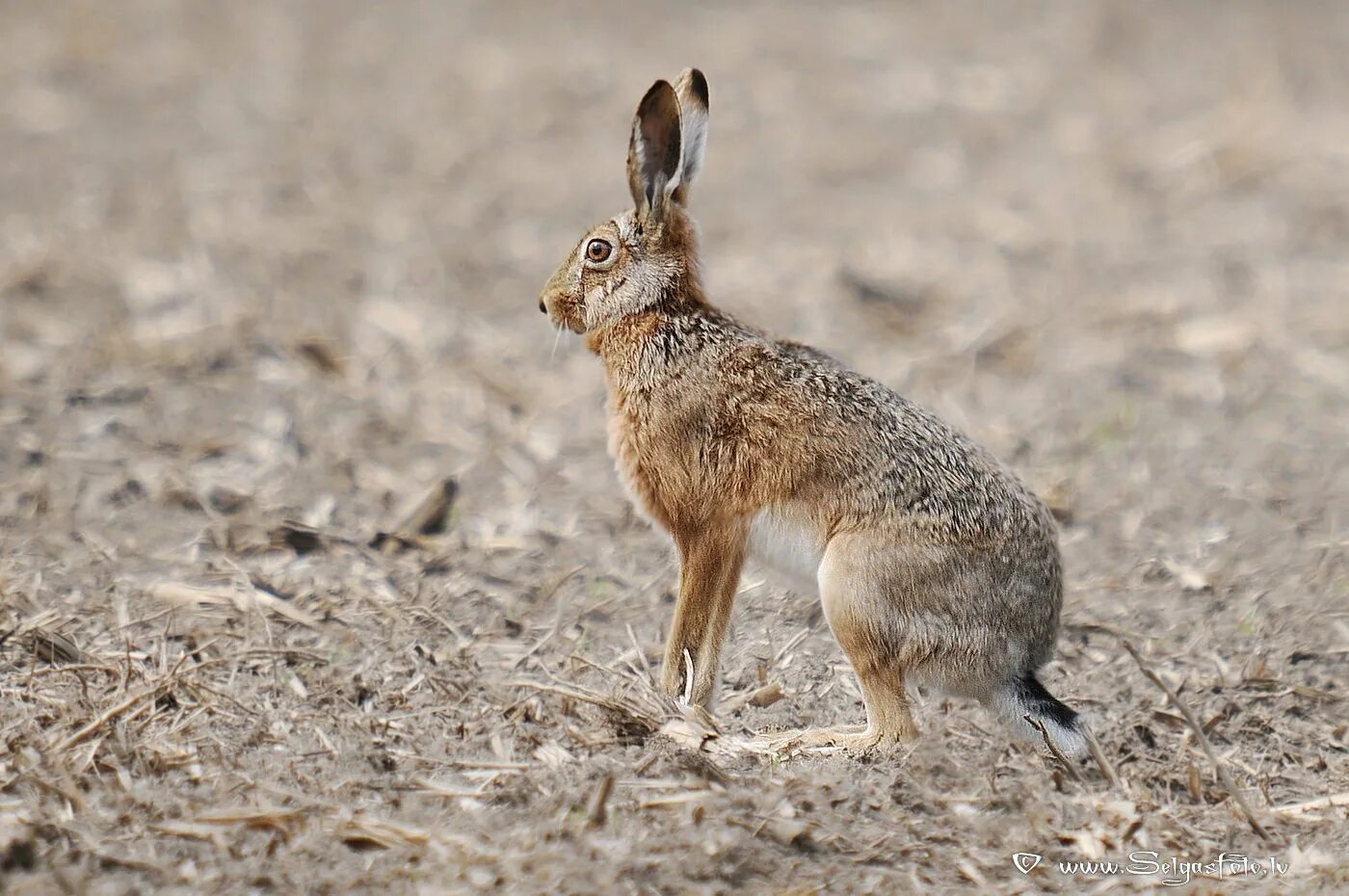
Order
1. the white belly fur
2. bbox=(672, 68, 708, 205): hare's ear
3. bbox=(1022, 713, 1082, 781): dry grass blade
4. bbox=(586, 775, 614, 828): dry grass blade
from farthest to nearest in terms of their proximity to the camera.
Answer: bbox=(672, 68, 708, 205): hare's ear → the white belly fur → bbox=(1022, 713, 1082, 781): dry grass blade → bbox=(586, 775, 614, 828): dry grass blade

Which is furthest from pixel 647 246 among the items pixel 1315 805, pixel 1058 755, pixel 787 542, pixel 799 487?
pixel 1315 805

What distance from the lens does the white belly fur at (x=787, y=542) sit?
219 inches

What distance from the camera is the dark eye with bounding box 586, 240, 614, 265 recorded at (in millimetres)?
5988

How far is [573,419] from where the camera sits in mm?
9039

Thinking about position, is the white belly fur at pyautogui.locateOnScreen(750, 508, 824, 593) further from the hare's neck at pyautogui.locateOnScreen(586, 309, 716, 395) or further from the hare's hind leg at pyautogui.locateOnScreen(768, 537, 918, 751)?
the hare's neck at pyautogui.locateOnScreen(586, 309, 716, 395)

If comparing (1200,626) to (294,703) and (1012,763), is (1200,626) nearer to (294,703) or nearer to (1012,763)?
(1012,763)

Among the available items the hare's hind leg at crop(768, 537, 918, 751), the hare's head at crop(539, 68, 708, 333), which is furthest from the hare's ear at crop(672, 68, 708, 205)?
the hare's hind leg at crop(768, 537, 918, 751)

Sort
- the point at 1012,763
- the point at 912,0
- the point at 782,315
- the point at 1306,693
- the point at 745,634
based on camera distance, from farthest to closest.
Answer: the point at 912,0, the point at 782,315, the point at 745,634, the point at 1306,693, the point at 1012,763

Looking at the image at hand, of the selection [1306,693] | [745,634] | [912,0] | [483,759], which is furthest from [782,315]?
[912,0]

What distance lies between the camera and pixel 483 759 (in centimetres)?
518

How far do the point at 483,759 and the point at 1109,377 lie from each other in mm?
5545

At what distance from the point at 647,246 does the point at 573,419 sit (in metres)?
3.18

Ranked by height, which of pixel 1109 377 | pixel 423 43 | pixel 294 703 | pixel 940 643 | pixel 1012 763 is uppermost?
pixel 423 43

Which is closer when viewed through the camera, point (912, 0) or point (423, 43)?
point (423, 43)
